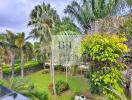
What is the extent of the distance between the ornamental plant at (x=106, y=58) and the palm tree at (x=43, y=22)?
11.5 meters

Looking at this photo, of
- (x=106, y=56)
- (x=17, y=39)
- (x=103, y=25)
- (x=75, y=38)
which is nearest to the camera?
(x=106, y=56)

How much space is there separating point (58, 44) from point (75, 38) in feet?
10.8

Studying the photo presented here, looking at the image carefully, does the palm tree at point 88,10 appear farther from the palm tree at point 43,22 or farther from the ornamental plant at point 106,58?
the ornamental plant at point 106,58

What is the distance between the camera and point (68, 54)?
31609 millimetres

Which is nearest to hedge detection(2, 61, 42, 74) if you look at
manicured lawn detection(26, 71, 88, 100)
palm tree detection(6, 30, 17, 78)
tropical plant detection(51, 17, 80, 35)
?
manicured lawn detection(26, 71, 88, 100)

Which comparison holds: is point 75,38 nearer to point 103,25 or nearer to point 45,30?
point 45,30

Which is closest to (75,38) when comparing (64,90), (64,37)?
(64,37)

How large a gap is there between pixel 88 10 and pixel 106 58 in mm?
12092

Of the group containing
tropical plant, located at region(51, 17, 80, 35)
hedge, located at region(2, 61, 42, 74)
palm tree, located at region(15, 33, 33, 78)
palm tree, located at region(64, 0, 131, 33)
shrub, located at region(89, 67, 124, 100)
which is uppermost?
palm tree, located at region(64, 0, 131, 33)

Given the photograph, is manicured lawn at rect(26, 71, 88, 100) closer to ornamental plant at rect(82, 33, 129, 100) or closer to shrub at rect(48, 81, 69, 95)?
shrub at rect(48, 81, 69, 95)

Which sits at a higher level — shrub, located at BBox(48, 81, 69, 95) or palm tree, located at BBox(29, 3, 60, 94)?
palm tree, located at BBox(29, 3, 60, 94)

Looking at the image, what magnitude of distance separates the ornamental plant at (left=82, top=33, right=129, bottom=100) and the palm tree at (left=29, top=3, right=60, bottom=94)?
1153cm

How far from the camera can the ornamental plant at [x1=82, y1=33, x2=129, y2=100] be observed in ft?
63.1

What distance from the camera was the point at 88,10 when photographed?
101ft
